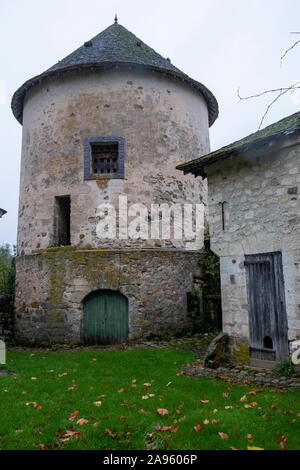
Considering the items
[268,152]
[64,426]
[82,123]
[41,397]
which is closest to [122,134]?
[82,123]

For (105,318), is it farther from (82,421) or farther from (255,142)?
(255,142)

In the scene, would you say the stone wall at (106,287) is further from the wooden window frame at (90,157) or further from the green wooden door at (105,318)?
the wooden window frame at (90,157)

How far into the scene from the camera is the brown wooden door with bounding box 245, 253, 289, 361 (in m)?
6.43

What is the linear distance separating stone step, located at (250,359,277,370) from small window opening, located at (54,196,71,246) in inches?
271

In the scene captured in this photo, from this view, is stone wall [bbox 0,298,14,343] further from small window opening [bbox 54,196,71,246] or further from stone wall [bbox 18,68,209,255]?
small window opening [bbox 54,196,71,246]

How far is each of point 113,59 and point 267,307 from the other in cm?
878

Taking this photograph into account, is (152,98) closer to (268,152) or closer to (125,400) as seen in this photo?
(268,152)

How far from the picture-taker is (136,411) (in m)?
4.52

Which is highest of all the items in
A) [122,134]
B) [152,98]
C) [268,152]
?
[152,98]

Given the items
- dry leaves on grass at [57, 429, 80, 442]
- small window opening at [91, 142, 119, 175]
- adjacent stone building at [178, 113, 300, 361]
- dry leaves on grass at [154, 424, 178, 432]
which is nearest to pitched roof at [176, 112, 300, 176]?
adjacent stone building at [178, 113, 300, 361]

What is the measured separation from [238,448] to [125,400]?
201cm

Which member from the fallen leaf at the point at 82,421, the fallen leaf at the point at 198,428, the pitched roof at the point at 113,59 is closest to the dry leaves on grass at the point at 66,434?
the fallen leaf at the point at 82,421

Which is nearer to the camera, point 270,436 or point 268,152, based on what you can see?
point 270,436
